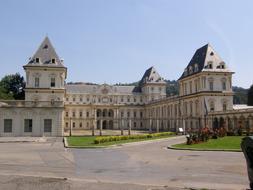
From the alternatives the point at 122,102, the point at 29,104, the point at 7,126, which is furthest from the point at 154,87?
the point at 7,126

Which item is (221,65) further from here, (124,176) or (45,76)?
(124,176)

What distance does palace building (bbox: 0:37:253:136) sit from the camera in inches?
1900

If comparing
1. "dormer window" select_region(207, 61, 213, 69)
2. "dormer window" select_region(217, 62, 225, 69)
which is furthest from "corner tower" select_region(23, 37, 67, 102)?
"dormer window" select_region(217, 62, 225, 69)

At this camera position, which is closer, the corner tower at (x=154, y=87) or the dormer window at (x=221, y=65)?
the dormer window at (x=221, y=65)

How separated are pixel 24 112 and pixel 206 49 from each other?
44039 mm

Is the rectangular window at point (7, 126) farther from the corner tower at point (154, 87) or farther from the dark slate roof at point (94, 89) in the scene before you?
the corner tower at point (154, 87)

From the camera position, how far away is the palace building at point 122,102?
158ft

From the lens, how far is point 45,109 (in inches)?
1903

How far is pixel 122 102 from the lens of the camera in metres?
125

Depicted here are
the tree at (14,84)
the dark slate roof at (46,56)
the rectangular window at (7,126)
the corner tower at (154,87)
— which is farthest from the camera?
the corner tower at (154,87)

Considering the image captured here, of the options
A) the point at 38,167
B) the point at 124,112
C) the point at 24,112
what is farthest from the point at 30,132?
the point at 124,112

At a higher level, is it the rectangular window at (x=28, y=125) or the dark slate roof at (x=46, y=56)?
the dark slate roof at (x=46, y=56)

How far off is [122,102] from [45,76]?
195ft

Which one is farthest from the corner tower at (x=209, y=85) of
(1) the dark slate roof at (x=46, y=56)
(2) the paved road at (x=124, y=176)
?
(2) the paved road at (x=124, y=176)
